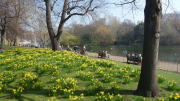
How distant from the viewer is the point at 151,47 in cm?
371

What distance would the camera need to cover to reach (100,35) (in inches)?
1897

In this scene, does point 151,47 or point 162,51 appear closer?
point 151,47

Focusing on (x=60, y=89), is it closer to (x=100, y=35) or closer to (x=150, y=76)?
(x=150, y=76)

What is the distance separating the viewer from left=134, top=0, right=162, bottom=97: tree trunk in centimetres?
365

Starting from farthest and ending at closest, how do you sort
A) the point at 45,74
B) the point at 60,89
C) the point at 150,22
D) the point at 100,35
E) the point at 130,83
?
the point at 100,35 < the point at 45,74 < the point at 130,83 < the point at 60,89 < the point at 150,22

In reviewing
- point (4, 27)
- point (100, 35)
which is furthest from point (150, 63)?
point (100, 35)

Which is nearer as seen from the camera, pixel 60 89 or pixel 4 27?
pixel 60 89

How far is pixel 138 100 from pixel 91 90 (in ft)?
4.65

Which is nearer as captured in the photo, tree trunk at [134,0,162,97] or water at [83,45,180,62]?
tree trunk at [134,0,162,97]

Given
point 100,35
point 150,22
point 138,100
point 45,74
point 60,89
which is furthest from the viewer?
point 100,35

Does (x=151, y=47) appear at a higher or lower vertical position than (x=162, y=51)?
higher

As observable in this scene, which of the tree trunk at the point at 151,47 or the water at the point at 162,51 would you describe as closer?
the tree trunk at the point at 151,47

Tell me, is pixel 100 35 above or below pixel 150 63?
above

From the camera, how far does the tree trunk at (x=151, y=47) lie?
3652mm
